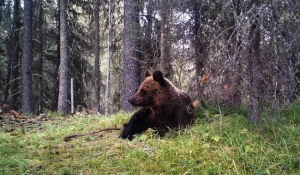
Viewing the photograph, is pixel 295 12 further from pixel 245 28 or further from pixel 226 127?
pixel 226 127

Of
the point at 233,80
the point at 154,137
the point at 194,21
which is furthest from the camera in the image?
A: the point at 194,21

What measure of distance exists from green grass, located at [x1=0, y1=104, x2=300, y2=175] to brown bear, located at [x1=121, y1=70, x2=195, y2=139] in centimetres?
44

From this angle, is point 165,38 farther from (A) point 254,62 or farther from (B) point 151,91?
(A) point 254,62

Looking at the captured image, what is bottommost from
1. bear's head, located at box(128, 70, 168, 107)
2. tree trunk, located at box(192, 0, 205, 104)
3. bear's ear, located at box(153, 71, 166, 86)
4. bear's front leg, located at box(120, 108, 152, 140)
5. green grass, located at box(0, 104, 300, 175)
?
green grass, located at box(0, 104, 300, 175)

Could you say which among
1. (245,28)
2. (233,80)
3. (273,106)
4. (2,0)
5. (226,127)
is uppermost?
(2,0)

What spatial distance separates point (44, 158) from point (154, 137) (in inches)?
78.7

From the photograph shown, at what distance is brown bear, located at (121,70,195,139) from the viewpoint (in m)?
6.33

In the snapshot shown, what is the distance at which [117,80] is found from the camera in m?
16.7

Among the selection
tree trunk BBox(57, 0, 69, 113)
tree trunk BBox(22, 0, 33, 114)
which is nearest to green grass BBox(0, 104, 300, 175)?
tree trunk BBox(57, 0, 69, 113)

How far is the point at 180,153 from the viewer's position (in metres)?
4.48

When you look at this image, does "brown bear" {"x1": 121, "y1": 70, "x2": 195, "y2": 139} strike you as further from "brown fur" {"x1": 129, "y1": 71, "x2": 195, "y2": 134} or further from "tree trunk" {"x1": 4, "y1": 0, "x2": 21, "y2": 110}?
"tree trunk" {"x1": 4, "y1": 0, "x2": 21, "y2": 110}

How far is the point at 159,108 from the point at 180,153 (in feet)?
6.73

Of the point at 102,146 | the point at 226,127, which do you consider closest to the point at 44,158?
the point at 102,146

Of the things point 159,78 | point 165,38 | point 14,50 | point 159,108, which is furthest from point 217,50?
point 14,50
